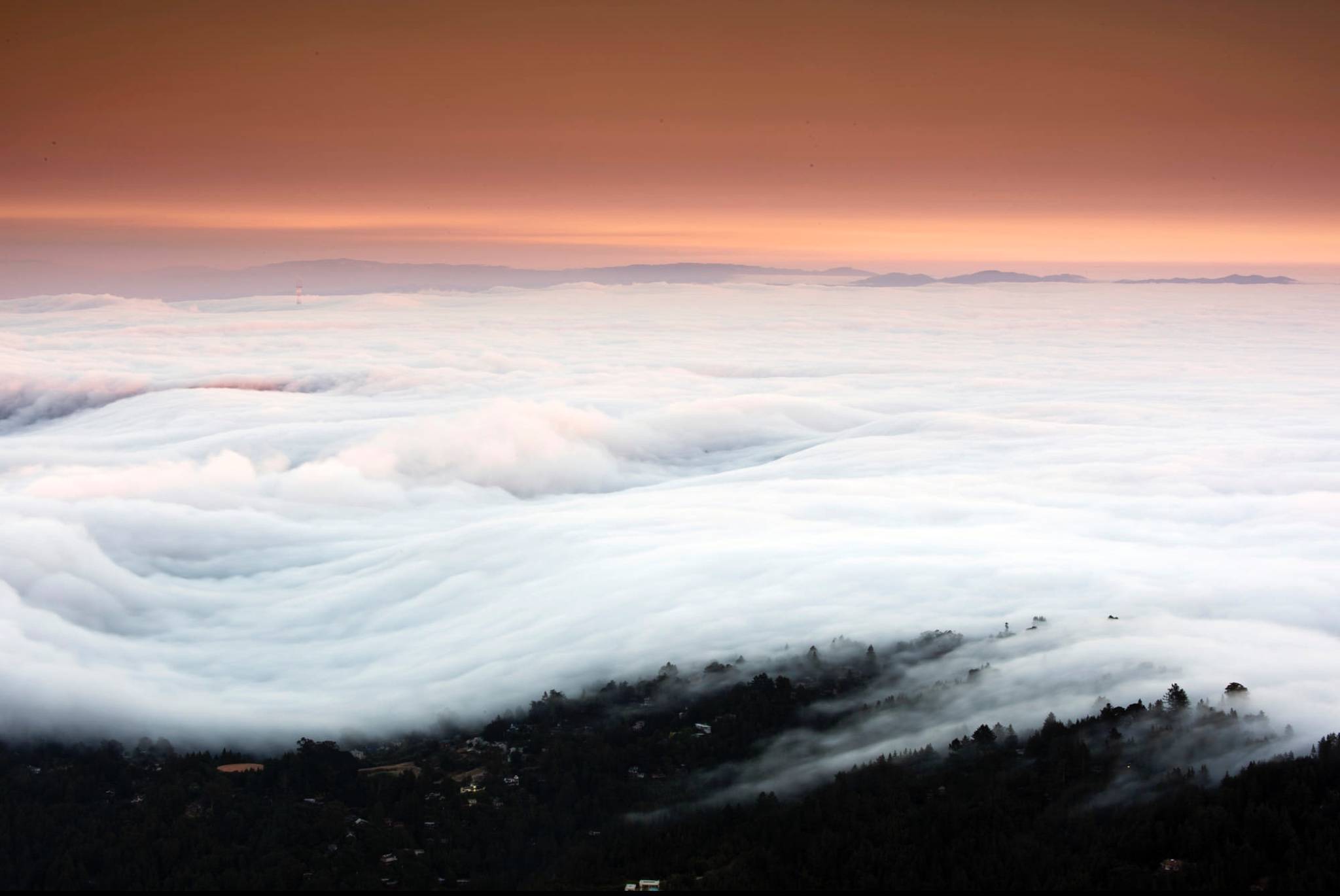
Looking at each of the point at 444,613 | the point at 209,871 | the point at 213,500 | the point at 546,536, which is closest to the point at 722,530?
the point at 546,536

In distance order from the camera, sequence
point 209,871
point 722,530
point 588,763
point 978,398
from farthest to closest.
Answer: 1. point 978,398
2. point 722,530
3. point 588,763
4. point 209,871

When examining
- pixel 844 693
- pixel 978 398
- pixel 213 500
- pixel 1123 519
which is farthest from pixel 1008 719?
pixel 978 398

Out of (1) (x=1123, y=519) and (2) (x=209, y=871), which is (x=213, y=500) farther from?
(2) (x=209, y=871)

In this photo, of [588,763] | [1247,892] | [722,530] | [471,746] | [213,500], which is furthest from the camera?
[213,500]

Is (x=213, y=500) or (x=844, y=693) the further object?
(x=213, y=500)

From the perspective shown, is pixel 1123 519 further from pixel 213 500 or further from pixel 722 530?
pixel 213 500

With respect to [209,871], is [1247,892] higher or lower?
higher
